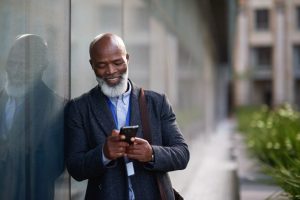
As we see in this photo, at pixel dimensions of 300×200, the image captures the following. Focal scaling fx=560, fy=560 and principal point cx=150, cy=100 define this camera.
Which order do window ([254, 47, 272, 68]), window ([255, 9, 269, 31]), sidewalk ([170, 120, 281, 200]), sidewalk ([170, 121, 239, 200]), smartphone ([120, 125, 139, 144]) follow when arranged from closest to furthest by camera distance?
smartphone ([120, 125, 139, 144]) → sidewalk ([170, 120, 281, 200]) → sidewalk ([170, 121, 239, 200]) → window ([255, 9, 269, 31]) → window ([254, 47, 272, 68])

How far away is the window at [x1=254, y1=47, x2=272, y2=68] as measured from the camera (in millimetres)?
58125

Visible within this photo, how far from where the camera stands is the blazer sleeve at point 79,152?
241 centimetres

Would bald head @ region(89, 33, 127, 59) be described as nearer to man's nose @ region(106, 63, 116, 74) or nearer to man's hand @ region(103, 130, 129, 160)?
man's nose @ region(106, 63, 116, 74)

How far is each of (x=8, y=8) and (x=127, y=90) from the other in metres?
0.65

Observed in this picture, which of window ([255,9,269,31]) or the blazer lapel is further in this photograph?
window ([255,9,269,31])

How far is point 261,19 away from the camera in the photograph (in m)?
57.5

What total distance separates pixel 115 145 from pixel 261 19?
56997 mm

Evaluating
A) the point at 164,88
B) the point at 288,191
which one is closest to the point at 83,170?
the point at 288,191

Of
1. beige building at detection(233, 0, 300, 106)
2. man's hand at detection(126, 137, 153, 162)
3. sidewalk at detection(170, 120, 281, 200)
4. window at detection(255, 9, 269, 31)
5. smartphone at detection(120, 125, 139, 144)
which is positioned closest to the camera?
smartphone at detection(120, 125, 139, 144)

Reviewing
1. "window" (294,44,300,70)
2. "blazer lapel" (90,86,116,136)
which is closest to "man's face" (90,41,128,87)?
"blazer lapel" (90,86,116,136)

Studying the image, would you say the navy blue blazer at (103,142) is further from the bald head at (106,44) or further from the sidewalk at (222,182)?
the sidewalk at (222,182)

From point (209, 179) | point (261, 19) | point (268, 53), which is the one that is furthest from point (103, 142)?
point (268, 53)

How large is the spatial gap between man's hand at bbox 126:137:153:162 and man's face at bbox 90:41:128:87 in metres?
0.32

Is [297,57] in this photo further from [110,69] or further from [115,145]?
[115,145]
